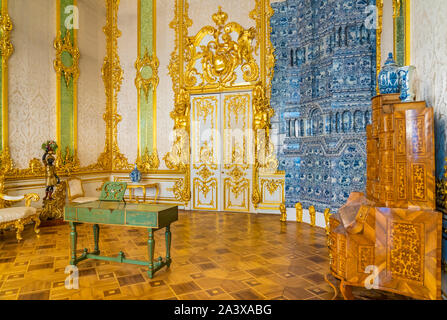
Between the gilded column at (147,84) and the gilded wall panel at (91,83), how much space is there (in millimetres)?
983

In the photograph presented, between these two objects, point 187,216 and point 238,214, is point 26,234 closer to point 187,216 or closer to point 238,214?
point 187,216

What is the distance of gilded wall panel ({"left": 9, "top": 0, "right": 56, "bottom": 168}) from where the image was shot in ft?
18.4

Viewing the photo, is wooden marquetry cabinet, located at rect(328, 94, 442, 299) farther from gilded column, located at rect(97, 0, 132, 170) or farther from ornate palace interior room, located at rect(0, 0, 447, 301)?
gilded column, located at rect(97, 0, 132, 170)

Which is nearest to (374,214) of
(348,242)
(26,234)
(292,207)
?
(348,242)

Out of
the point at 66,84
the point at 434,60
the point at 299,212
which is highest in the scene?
the point at 66,84

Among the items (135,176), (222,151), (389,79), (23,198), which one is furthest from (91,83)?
(389,79)

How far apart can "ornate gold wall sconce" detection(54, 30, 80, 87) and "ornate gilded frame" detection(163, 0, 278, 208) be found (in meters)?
2.22

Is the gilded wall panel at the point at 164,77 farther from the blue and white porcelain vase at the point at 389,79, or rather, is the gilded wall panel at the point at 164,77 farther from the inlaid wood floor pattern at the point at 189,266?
the blue and white porcelain vase at the point at 389,79

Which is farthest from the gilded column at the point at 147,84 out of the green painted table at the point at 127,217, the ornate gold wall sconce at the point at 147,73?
the green painted table at the point at 127,217

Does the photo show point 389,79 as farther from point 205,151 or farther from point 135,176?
point 135,176

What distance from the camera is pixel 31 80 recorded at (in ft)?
19.4

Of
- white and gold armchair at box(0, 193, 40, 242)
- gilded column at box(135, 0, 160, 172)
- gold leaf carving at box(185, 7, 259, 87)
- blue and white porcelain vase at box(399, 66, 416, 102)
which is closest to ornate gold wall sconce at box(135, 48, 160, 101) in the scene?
gilded column at box(135, 0, 160, 172)

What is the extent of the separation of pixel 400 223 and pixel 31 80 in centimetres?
664
